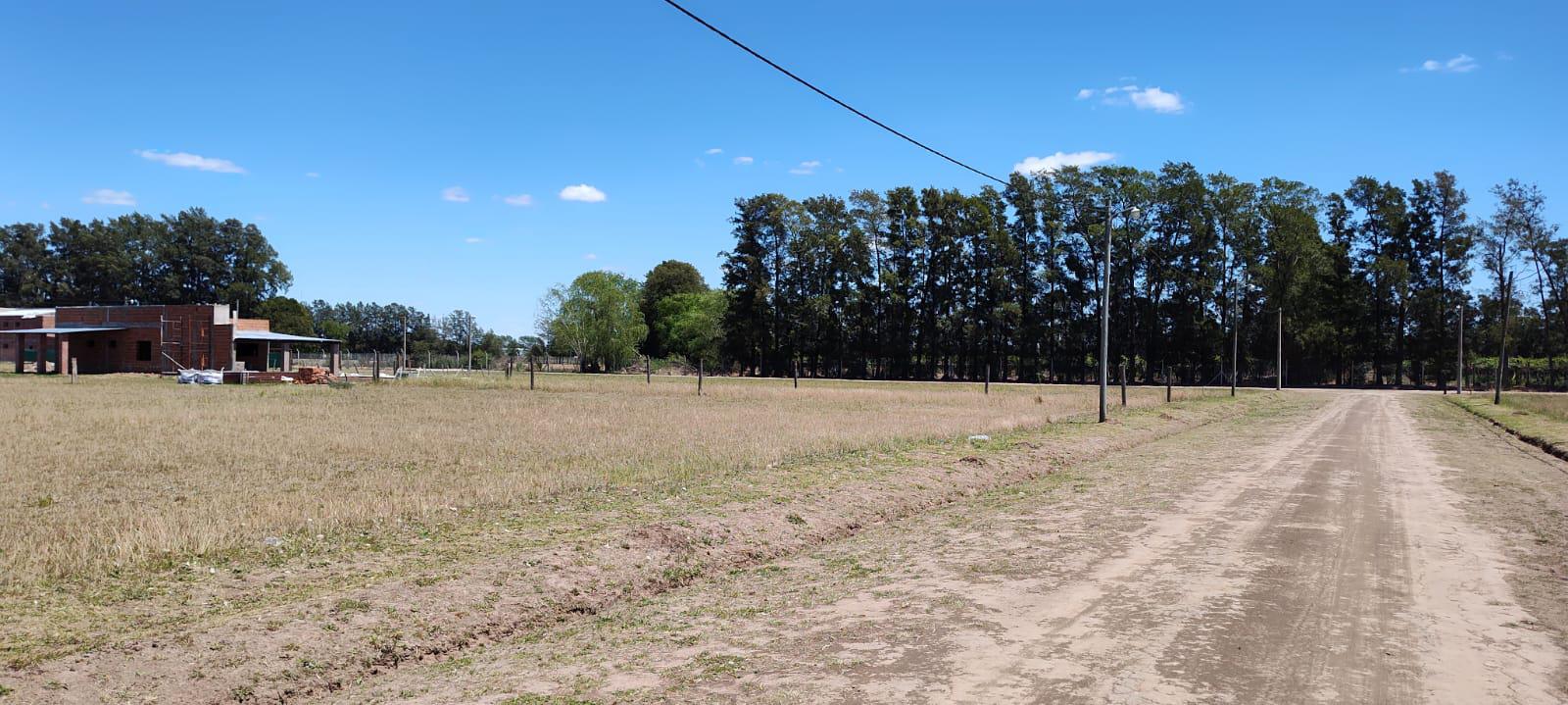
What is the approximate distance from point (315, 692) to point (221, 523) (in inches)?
197

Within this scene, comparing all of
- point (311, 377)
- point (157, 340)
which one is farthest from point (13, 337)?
point (311, 377)

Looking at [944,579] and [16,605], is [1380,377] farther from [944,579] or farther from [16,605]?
[16,605]

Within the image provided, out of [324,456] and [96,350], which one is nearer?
[324,456]

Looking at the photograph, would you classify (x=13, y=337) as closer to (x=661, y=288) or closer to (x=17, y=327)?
(x=17, y=327)

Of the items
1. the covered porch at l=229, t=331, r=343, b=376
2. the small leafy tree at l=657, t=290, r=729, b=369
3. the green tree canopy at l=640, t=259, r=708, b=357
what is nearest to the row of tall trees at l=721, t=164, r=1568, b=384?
the small leafy tree at l=657, t=290, r=729, b=369

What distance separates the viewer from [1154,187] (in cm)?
7925

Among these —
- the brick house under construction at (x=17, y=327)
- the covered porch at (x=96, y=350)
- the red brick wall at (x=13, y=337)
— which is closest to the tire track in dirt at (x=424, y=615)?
the covered porch at (x=96, y=350)

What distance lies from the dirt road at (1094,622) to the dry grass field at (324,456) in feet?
13.7

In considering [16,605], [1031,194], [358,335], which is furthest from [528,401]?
[358,335]

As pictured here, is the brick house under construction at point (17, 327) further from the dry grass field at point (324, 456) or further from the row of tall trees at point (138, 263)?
the dry grass field at point (324, 456)

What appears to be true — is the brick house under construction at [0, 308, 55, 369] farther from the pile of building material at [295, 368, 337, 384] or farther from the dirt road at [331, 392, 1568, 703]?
the dirt road at [331, 392, 1568, 703]

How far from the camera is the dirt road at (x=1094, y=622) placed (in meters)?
5.30

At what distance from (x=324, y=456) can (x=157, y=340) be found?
6070 cm

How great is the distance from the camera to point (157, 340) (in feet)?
214
